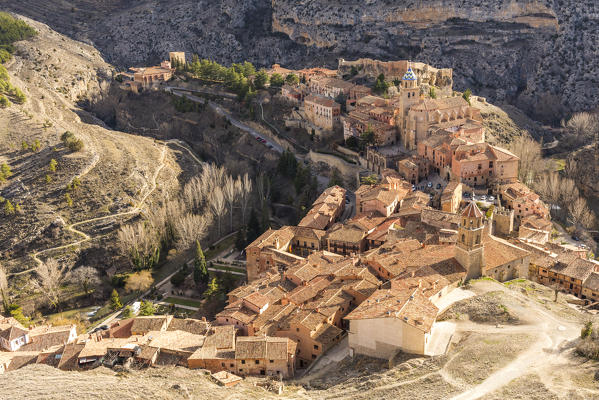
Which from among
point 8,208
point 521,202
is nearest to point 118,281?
point 8,208

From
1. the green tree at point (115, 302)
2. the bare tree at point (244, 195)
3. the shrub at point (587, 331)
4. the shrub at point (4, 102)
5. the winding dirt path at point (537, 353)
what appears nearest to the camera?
the winding dirt path at point (537, 353)

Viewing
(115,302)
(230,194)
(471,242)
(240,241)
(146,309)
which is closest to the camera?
(471,242)

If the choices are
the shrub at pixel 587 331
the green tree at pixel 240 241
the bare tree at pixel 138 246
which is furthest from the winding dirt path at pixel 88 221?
the shrub at pixel 587 331

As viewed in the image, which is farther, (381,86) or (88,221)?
(381,86)

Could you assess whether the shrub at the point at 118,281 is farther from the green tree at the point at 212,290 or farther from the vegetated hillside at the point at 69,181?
the green tree at the point at 212,290

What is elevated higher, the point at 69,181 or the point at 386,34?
the point at 386,34

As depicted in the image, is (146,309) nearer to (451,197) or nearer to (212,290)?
(212,290)

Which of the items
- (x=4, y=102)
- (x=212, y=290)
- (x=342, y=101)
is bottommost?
(x=212, y=290)

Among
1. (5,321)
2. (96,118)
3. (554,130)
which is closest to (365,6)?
(554,130)

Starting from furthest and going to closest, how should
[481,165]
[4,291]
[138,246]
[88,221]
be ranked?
[88,221], [481,165], [138,246], [4,291]
